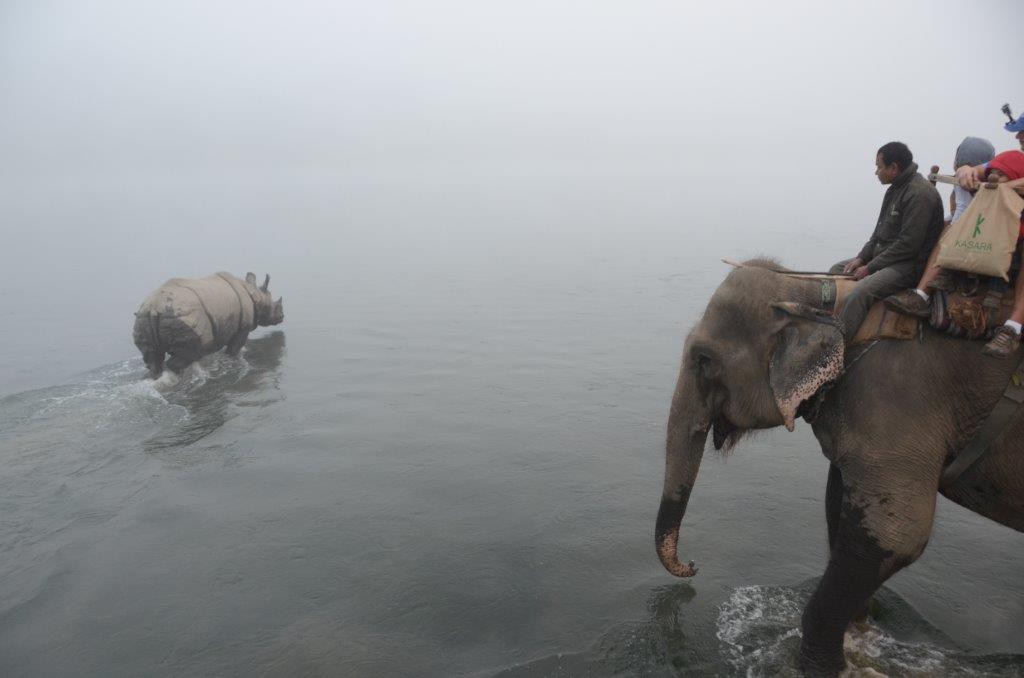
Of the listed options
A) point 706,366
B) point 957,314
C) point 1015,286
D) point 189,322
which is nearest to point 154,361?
point 189,322

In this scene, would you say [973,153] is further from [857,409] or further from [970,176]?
[857,409]

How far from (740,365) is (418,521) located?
143 inches

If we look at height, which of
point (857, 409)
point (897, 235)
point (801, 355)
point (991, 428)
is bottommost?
point (991, 428)

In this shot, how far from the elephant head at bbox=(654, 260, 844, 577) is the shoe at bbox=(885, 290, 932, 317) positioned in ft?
1.05

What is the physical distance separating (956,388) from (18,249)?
3380cm

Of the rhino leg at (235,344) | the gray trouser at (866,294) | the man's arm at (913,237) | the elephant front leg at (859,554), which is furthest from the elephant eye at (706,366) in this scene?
the rhino leg at (235,344)

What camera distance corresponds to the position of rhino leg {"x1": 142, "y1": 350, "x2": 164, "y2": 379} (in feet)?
36.0

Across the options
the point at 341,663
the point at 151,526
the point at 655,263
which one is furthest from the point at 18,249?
the point at 341,663

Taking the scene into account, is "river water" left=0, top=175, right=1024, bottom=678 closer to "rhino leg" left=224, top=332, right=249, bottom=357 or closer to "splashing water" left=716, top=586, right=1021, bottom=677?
"splashing water" left=716, top=586, right=1021, bottom=677

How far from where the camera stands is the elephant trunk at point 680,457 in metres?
4.45

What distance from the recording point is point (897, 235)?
459cm

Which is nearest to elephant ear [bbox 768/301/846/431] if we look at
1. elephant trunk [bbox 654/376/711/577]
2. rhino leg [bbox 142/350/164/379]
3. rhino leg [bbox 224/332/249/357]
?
elephant trunk [bbox 654/376/711/577]

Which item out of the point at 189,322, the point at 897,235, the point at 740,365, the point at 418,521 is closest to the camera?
the point at 740,365

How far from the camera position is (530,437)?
8.69 metres
